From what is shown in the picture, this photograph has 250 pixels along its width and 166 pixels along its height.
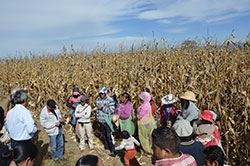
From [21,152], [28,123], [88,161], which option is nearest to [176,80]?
[28,123]

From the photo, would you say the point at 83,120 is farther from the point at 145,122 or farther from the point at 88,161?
the point at 88,161

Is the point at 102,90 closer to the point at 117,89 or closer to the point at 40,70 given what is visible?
the point at 117,89

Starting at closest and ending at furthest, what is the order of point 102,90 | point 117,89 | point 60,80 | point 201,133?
point 201,133 < point 102,90 < point 117,89 < point 60,80

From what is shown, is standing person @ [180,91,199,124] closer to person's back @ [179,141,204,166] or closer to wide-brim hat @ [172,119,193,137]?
wide-brim hat @ [172,119,193,137]

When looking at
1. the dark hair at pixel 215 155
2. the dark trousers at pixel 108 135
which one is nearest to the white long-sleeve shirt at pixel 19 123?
the dark trousers at pixel 108 135

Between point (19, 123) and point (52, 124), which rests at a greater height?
point (19, 123)

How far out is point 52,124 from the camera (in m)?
4.86

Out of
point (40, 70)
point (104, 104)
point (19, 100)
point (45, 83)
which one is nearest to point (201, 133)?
point (104, 104)

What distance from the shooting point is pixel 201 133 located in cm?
305

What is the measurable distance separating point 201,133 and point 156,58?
4403 millimetres

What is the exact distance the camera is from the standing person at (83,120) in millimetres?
5516

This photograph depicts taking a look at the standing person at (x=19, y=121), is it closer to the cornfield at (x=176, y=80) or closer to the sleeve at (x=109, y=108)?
the sleeve at (x=109, y=108)

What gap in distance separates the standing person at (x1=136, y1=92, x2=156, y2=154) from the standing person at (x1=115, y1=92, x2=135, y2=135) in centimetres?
33

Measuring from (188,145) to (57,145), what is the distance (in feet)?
13.1
